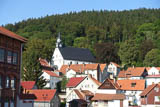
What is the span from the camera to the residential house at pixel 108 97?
237 feet

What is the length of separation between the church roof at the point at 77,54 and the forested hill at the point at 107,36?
12.5ft

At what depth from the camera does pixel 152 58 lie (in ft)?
352

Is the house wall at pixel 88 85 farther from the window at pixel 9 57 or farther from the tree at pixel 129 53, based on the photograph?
the window at pixel 9 57

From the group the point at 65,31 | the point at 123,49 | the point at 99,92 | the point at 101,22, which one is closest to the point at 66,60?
the point at 123,49

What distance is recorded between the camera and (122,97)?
240 feet

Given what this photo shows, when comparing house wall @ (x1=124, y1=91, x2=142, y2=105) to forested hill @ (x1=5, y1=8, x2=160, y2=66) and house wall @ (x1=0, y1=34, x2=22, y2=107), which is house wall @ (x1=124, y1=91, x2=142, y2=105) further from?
house wall @ (x1=0, y1=34, x2=22, y2=107)

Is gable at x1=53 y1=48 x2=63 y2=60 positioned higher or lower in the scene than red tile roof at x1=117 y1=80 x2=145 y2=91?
higher

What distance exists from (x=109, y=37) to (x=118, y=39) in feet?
13.3

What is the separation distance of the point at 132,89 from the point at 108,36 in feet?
266

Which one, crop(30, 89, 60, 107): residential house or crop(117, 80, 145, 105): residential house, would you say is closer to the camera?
crop(30, 89, 60, 107): residential house

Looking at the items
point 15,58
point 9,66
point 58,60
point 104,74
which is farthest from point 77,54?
point 9,66

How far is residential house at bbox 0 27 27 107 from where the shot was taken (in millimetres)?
37000

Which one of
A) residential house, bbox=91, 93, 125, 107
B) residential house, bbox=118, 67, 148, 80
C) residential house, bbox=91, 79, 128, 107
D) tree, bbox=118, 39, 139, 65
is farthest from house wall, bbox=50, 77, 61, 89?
tree, bbox=118, 39, 139, 65

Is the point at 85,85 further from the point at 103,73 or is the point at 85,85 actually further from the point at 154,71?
the point at 154,71
